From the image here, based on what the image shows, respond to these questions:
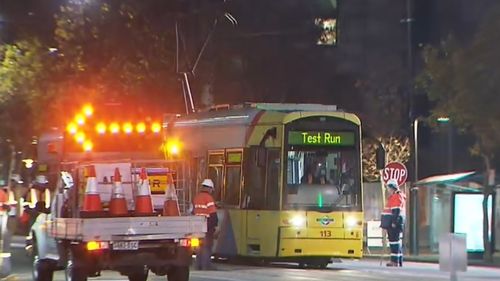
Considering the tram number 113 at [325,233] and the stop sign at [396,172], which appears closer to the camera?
the tram number 113 at [325,233]

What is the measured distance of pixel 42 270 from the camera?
1903cm

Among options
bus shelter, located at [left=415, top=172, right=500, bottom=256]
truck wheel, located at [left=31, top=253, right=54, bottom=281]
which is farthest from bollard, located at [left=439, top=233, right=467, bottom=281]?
bus shelter, located at [left=415, top=172, right=500, bottom=256]

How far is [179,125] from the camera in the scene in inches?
1064

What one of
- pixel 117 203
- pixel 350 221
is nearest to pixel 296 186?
pixel 350 221

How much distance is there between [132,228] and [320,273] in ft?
23.4

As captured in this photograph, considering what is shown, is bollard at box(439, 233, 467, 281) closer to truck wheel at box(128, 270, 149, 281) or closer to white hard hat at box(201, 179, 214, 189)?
truck wheel at box(128, 270, 149, 281)

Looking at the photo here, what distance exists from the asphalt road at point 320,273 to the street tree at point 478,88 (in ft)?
11.5

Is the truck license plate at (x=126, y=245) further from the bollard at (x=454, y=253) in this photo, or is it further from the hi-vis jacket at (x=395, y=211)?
the hi-vis jacket at (x=395, y=211)

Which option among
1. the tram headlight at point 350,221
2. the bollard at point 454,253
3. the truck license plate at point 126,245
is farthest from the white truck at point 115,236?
the tram headlight at point 350,221

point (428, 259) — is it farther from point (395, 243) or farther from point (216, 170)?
point (216, 170)

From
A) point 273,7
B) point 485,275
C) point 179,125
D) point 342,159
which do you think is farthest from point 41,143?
point 273,7

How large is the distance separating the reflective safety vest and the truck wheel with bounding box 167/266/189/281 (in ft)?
15.4

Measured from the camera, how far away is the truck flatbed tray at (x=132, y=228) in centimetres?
1609

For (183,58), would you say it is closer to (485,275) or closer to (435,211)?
(435,211)
